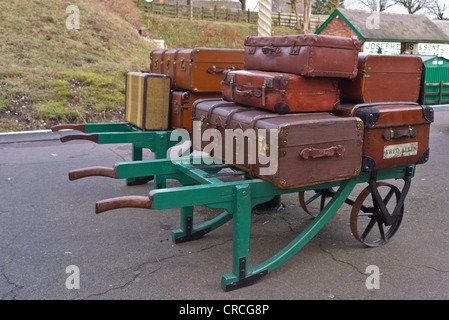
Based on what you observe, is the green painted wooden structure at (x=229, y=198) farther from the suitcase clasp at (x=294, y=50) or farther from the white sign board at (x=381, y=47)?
the white sign board at (x=381, y=47)

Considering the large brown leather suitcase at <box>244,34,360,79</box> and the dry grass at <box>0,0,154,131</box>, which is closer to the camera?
the large brown leather suitcase at <box>244,34,360,79</box>

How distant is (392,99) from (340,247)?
1453mm

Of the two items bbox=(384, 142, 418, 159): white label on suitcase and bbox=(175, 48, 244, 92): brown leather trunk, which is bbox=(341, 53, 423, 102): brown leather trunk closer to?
bbox=(384, 142, 418, 159): white label on suitcase

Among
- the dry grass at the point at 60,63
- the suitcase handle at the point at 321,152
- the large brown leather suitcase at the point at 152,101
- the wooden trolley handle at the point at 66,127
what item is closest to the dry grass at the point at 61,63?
the dry grass at the point at 60,63

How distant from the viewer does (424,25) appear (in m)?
27.0

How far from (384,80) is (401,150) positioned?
2.08ft

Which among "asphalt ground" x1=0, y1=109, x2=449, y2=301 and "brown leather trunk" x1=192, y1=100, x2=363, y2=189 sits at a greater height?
"brown leather trunk" x1=192, y1=100, x2=363, y2=189

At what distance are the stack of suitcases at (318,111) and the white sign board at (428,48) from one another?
911 inches

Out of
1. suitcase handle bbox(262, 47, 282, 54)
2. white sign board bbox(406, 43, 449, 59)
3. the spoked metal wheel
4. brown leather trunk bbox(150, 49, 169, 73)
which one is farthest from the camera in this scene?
white sign board bbox(406, 43, 449, 59)

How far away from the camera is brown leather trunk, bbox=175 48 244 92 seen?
18.7 ft

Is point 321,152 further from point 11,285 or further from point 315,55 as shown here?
point 11,285

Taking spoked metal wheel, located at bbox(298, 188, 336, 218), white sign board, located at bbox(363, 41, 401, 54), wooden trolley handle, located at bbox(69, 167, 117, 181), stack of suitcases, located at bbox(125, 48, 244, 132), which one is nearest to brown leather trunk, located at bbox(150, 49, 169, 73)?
stack of suitcases, located at bbox(125, 48, 244, 132)

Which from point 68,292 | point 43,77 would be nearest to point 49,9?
point 43,77

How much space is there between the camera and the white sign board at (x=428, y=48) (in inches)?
990
